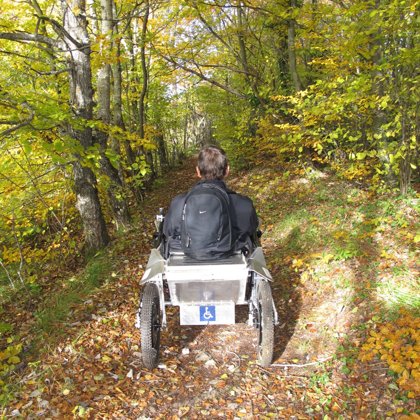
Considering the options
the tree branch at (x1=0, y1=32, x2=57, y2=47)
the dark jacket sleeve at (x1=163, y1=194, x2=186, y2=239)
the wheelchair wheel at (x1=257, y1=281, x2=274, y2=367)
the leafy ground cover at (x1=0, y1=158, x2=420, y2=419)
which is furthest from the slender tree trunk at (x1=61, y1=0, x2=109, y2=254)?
the wheelchair wheel at (x1=257, y1=281, x2=274, y2=367)

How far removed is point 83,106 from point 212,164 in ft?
12.7

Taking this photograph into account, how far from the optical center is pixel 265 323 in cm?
339

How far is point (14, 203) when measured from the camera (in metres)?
6.02

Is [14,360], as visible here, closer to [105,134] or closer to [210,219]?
[210,219]

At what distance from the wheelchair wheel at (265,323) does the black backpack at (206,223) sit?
24.3 inches

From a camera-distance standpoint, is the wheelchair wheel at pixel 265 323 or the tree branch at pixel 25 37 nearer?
the wheelchair wheel at pixel 265 323

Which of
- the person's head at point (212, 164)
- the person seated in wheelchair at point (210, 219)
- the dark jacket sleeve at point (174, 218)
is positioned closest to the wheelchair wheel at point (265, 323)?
the person seated in wheelchair at point (210, 219)

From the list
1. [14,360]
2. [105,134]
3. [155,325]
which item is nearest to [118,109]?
[105,134]

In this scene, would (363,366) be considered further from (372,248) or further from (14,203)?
(14,203)

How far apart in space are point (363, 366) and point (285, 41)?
10693 mm

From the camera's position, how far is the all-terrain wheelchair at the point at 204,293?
3.32 metres

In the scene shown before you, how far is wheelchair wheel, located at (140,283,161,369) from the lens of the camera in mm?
3404

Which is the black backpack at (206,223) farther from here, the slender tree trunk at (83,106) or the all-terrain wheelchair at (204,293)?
the slender tree trunk at (83,106)

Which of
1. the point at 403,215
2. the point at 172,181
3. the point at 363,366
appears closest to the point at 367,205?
the point at 403,215
